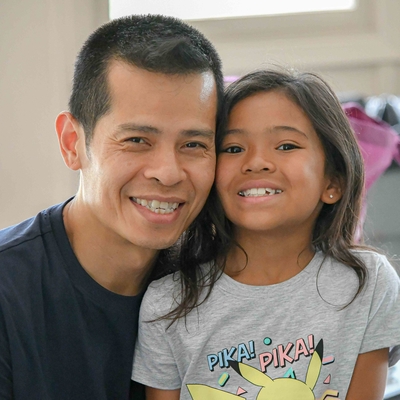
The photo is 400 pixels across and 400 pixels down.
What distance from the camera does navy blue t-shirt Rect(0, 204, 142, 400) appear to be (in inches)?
49.9

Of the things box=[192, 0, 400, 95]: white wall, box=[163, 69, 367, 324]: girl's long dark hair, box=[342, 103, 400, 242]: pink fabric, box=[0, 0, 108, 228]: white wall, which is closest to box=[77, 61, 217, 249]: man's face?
box=[163, 69, 367, 324]: girl's long dark hair

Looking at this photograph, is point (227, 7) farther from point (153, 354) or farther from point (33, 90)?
point (153, 354)

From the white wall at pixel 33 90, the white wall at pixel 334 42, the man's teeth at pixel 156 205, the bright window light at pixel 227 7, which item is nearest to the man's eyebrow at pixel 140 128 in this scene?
the man's teeth at pixel 156 205

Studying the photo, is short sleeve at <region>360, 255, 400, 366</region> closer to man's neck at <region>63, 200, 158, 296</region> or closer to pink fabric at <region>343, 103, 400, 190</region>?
man's neck at <region>63, 200, 158, 296</region>

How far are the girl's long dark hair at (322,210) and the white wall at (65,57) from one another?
1412mm

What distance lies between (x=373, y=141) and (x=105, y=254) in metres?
1.10

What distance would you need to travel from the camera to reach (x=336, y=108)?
142 centimetres

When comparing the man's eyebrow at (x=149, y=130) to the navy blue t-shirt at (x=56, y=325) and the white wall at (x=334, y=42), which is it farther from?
the white wall at (x=334, y=42)

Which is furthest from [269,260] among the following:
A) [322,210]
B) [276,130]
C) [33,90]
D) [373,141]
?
[33,90]

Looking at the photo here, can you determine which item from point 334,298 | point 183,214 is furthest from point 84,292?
point 334,298

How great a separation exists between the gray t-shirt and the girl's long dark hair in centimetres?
3

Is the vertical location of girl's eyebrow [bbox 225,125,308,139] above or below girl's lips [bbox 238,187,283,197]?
above

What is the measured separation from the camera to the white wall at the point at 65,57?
9.01 feet

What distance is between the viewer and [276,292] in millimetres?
1364
